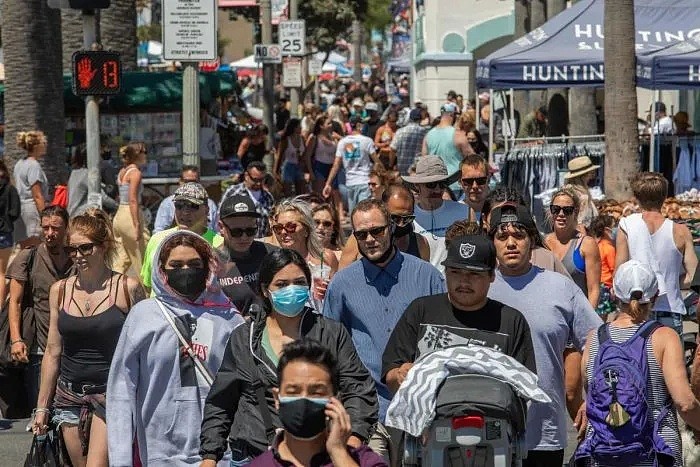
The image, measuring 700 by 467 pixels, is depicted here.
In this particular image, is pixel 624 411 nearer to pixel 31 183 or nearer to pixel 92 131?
pixel 92 131

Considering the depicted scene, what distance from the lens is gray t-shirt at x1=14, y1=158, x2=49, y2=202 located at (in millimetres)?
16359

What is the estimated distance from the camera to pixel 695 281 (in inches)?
482

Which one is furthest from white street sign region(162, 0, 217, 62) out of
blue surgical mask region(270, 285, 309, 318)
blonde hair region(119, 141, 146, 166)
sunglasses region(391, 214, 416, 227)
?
blue surgical mask region(270, 285, 309, 318)

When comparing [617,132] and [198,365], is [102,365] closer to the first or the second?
[198,365]

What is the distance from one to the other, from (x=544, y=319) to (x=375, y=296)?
2.69 feet

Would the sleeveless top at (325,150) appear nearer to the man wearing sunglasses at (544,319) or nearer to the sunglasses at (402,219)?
the sunglasses at (402,219)

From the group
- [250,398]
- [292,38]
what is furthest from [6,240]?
[292,38]

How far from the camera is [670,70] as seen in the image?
56.7 feet

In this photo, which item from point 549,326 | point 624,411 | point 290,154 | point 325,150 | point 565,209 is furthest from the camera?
point 290,154

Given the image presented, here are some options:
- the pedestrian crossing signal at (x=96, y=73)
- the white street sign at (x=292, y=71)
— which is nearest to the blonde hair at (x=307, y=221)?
the pedestrian crossing signal at (x=96, y=73)

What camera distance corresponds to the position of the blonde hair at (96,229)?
7.45 meters

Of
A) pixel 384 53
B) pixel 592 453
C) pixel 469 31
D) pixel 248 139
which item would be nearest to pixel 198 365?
pixel 592 453

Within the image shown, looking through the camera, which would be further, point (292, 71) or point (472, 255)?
point (292, 71)

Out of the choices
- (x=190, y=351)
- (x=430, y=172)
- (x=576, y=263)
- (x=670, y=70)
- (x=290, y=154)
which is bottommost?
(x=190, y=351)
